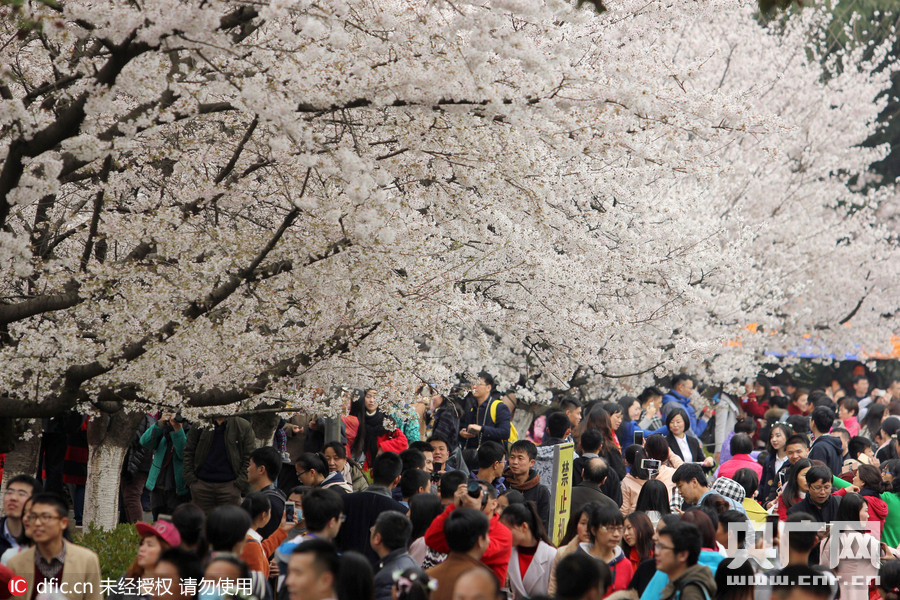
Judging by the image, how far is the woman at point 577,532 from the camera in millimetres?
6750

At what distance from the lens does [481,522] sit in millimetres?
5836

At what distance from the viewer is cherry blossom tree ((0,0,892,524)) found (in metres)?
6.43

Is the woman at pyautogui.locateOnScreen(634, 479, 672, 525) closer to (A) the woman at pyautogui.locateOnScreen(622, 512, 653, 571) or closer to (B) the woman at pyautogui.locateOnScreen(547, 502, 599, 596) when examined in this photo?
(A) the woman at pyautogui.locateOnScreen(622, 512, 653, 571)

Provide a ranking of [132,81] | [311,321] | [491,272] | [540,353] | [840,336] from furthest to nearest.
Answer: [840,336], [540,353], [491,272], [311,321], [132,81]

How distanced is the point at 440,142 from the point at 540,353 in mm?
5758

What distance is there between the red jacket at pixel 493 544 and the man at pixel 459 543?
533mm

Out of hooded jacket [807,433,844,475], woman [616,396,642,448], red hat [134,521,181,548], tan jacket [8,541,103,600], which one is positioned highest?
woman [616,396,642,448]

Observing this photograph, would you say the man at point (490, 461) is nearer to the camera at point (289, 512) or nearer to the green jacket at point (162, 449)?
the camera at point (289, 512)

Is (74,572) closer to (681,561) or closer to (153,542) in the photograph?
(153,542)

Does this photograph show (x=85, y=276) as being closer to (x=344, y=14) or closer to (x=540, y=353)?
(x=344, y=14)

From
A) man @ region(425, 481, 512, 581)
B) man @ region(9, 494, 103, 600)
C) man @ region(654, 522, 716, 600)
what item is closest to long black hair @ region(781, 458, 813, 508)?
man @ region(425, 481, 512, 581)

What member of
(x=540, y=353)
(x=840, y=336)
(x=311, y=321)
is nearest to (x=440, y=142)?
(x=311, y=321)

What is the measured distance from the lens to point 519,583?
6836mm

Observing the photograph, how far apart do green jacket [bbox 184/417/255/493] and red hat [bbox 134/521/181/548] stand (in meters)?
5.06
